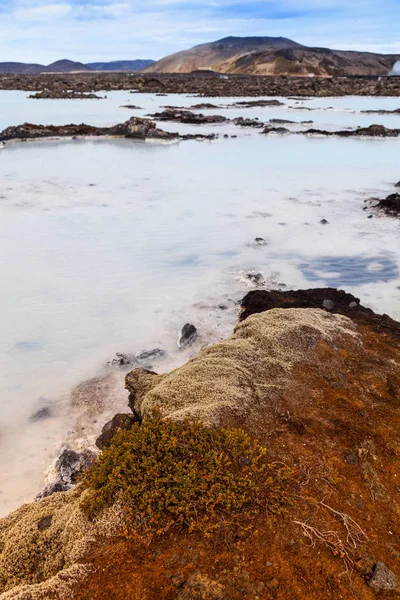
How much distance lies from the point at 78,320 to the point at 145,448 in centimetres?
692

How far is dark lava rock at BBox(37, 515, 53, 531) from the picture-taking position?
15.5 ft

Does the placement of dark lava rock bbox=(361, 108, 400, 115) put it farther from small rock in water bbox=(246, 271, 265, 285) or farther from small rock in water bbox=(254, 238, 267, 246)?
small rock in water bbox=(246, 271, 265, 285)

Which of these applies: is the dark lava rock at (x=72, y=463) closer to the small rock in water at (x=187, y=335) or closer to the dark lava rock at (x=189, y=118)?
the small rock in water at (x=187, y=335)

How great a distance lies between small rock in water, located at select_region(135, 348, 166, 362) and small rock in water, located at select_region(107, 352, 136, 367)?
0.45 ft

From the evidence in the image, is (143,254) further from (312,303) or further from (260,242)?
(312,303)

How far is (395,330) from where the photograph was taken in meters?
9.16

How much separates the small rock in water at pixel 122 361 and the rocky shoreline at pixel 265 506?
2.06 meters

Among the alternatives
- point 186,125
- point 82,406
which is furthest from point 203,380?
point 186,125

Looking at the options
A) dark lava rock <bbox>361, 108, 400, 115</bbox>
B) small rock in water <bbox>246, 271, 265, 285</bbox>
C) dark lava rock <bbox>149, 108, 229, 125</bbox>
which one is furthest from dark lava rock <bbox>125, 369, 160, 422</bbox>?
dark lava rock <bbox>361, 108, 400, 115</bbox>

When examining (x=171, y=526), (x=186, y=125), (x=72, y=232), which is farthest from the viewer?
(x=186, y=125)

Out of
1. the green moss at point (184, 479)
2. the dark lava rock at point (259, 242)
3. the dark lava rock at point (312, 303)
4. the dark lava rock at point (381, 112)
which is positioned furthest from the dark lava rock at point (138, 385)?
the dark lava rock at point (381, 112)

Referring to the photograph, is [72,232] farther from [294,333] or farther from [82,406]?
[294,333]

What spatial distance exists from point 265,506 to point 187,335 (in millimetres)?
6104

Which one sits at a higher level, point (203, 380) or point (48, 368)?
point (203, 380)
